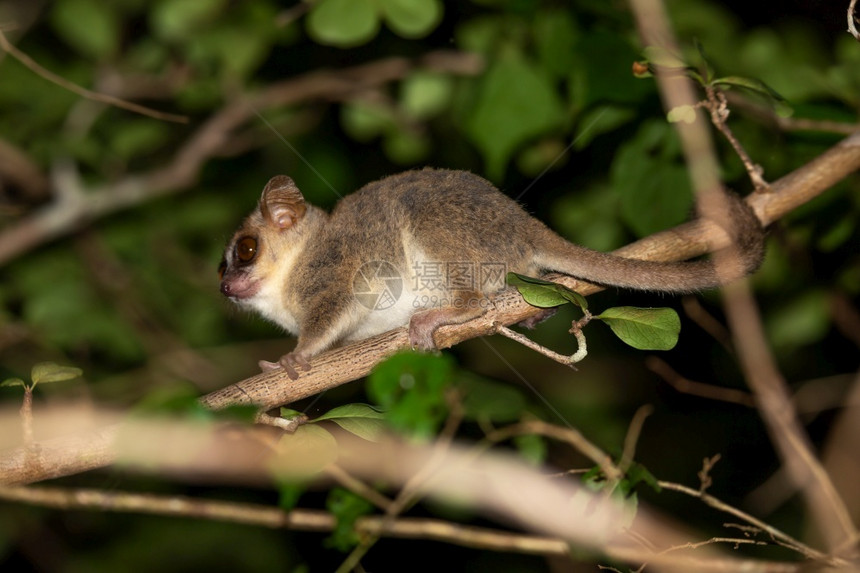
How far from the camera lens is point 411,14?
3441 millimetres

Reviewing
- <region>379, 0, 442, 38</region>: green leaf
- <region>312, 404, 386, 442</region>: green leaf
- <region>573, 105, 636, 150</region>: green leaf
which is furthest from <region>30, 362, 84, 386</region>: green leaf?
<region>573, 105, 636, 150</region>: green leaf

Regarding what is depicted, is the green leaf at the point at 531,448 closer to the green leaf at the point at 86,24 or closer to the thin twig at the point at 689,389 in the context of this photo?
the thin twig at the point at 689,389

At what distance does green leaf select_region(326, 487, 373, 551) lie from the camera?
197 cm

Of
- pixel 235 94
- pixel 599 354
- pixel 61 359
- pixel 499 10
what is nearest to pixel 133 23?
pixel 235 94

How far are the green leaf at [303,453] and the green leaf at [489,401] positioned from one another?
0.45 meters

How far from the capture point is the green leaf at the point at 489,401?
1798 mm

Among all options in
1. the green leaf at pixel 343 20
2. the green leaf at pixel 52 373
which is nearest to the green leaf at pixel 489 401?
the green leaf at pixel 52 373

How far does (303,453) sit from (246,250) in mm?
2313

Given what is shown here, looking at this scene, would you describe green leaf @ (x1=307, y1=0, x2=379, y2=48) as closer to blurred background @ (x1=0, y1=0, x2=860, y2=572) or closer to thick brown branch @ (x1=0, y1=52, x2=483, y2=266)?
blurred background @ (x1=0, y1=0, x2=860, y2=572)

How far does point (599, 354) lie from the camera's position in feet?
21.9

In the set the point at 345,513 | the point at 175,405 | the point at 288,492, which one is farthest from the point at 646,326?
the point at 175,405

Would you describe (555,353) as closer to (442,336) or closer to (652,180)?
(442,336)

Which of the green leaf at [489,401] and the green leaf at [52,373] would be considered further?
the green leaf at [52,373]

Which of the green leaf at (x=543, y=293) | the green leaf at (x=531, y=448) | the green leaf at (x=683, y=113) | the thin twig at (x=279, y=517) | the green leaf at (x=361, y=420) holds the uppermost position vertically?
the green leaf at (x=683, y=113)
